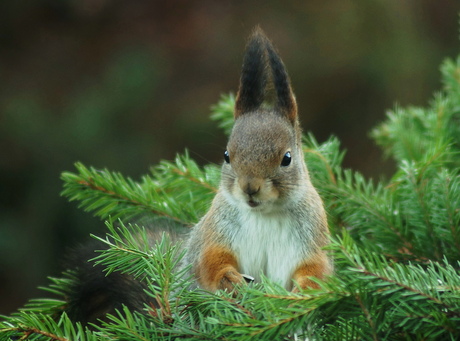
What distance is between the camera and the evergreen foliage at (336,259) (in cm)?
82

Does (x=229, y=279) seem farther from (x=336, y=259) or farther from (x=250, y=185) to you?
(x=336, y=259)

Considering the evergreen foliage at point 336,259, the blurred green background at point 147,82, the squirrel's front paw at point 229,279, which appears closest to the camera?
the evergreen foliage at point 336,259

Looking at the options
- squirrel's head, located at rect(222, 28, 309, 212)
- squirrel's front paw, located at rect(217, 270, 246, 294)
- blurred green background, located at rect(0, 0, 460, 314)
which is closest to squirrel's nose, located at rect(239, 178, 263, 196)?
squirrel's head, located at rect(222, 28, 309, 212)

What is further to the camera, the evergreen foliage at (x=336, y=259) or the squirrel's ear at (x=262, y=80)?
the squirrel's ear at (x=262, y=80)

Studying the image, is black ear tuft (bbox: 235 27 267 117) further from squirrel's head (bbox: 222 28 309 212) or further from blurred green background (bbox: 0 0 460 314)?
blurred green background (bbox: 0 0 460 314)

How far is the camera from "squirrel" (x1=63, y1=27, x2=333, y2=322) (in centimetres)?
126

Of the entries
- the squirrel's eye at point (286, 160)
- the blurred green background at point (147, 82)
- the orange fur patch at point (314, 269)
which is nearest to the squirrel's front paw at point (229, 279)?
the orange fur patch at point (314, 269)

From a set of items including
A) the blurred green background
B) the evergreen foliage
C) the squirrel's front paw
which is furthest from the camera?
the blurred green background

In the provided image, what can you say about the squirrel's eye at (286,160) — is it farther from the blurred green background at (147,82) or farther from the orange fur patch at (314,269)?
the blurred green background at (147,82)

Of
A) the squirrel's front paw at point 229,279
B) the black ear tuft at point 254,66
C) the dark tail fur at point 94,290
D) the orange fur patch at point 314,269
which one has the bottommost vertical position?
the dark tail fur at point 94,290

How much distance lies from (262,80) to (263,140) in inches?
4.6

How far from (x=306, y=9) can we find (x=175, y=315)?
3154 mm

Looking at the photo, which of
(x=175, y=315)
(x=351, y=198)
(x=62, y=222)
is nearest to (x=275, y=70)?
(x=351, y=198)

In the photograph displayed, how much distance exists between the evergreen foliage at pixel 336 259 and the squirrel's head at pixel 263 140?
0.15 metres
